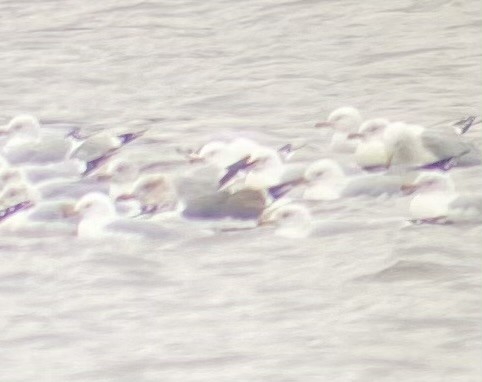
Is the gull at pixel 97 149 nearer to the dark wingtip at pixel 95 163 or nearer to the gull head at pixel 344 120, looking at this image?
the dark wingtip at pixel 95 163

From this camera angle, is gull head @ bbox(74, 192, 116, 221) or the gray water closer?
the gray water

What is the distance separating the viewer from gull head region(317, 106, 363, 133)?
1.28m

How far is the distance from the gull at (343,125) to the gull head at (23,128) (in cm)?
34

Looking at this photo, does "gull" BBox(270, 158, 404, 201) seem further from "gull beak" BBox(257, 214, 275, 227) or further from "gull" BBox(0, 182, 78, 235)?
"gull" BBox(0, 182, 78, 235)

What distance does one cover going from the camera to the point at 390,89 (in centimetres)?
134

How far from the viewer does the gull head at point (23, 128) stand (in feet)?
4.31

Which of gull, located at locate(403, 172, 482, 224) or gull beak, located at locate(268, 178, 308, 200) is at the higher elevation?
gull beak, located at locate(268, 178, 308, 200)

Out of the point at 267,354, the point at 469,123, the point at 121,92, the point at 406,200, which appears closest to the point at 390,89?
the point at 469,123

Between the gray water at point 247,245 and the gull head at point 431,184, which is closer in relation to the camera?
the gray water at point 247,245

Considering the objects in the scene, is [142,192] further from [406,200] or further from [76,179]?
[406,200]

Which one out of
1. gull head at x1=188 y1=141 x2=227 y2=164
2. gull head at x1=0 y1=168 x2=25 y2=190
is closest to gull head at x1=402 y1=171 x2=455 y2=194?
gull head at x1=188 y1=141 x2=227 y2=164

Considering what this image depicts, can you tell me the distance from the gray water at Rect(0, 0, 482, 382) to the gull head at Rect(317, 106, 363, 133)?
0.06 feet

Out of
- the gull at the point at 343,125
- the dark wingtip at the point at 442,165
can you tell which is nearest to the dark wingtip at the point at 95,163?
the gull at the point at 343,125

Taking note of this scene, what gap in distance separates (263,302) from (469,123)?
38 cm
